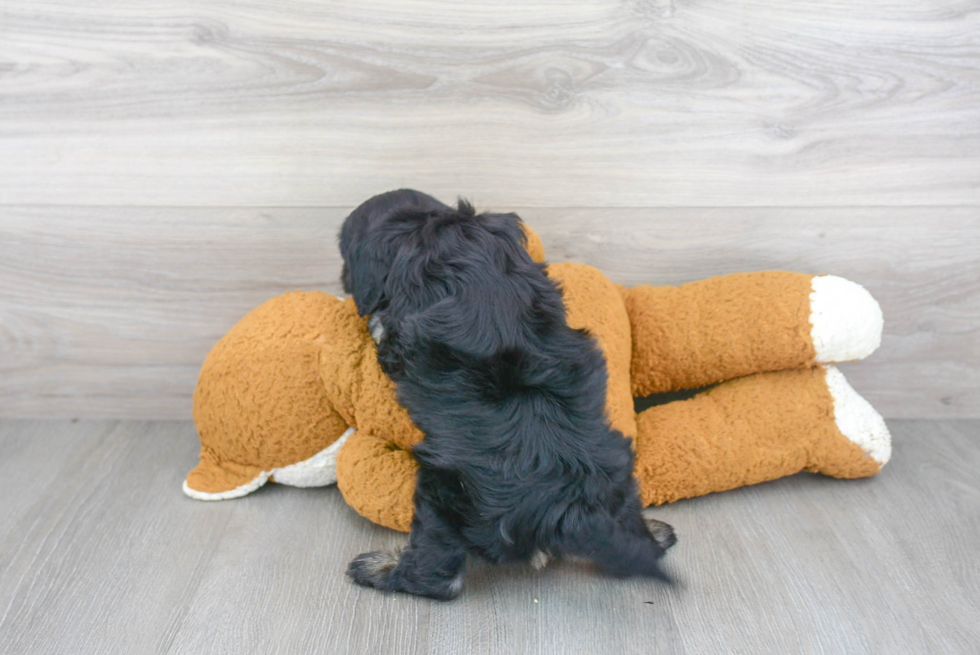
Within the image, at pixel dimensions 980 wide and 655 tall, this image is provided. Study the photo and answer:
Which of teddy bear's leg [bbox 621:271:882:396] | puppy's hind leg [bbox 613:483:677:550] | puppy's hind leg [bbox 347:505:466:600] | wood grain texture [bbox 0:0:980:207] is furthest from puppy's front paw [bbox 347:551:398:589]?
wood grain texture [bbox 0:0:980:207]

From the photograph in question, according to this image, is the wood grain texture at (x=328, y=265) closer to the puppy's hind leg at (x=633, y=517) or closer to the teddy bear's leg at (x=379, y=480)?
the teddy bear's leg at (x=379, y=480)

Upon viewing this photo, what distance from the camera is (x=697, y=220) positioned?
146 centimetres

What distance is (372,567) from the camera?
112 centimetres

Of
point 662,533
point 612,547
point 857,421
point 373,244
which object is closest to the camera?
point 612,547

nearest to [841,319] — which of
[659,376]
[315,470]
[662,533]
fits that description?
[659,376]

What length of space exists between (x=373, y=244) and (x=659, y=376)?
646mm

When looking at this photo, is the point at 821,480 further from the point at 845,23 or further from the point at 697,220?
the point at 845,23

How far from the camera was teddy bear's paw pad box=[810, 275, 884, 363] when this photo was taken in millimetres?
1250

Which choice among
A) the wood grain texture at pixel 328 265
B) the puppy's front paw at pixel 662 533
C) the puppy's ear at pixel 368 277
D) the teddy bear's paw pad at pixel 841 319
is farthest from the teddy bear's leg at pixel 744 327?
the puppy's ear at pixel 368 277

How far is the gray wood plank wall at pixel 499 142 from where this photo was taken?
1358 mm

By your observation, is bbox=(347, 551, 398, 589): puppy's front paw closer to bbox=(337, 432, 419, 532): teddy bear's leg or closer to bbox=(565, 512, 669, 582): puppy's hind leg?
bbox=(337, 432, 419, 532): teddy bear's leg

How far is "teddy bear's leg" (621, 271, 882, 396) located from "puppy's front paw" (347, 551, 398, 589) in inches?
23.7

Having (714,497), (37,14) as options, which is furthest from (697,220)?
(37,14)

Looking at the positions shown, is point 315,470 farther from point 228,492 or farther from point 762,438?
point 762,438
